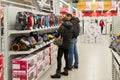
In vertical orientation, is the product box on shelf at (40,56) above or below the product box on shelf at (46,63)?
above

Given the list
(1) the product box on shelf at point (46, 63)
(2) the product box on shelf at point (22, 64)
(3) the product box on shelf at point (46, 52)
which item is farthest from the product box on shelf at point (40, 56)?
(2) the product box on shelf at point (22, 64)

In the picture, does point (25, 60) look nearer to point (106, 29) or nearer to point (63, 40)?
point (63, 40)

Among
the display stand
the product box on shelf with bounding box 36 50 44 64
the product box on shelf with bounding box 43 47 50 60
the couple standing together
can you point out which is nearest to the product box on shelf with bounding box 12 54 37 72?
the display stand

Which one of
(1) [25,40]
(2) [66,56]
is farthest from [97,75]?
(1) [25,40]

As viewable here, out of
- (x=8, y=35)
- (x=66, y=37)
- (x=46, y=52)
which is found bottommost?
(x=46, y=52)

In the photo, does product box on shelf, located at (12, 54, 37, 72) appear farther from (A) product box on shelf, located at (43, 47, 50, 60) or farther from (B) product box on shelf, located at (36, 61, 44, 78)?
(A) product box on shelf, located at (43, 47, 50, 60)

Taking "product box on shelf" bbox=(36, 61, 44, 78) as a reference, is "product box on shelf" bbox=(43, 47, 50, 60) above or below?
above

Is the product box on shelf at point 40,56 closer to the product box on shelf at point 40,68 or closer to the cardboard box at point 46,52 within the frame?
the product box on shelf at point 40,68

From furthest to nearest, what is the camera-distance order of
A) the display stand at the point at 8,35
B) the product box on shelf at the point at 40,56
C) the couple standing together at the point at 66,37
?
the couple standing together at the point at 66,37, the product box on shelf at the point at 40,56, the display stand at the point at 8,35

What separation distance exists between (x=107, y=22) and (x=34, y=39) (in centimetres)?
2009

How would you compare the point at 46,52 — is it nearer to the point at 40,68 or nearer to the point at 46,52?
the point at 46,52

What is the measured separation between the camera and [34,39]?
530cm

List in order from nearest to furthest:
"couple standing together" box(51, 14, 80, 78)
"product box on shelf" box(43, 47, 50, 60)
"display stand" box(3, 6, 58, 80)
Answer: "display stand" box(3, 6, 58, 80) < "couple standing together" box(51, 14, 80, 78) < "product box on shelf" box(43, 47, 50, 60)

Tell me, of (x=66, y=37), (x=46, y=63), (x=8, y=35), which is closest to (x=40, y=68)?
(x=46, y=63)
